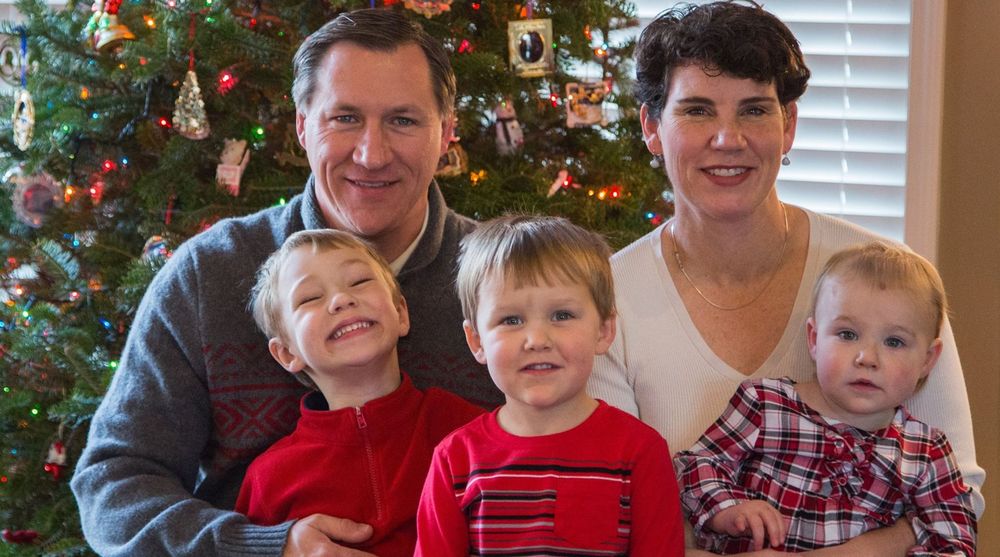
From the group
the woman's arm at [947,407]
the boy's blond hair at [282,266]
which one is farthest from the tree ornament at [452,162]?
the woman's arm at [947,407]

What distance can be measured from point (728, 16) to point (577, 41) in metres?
0.76

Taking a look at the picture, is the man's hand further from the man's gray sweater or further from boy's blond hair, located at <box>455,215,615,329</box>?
boy's blond hair, located at <box>455,215,615,329</box>

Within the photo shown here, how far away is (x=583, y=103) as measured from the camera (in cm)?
253

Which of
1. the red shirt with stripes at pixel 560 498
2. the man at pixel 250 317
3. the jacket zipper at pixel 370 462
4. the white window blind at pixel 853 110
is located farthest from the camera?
the white window blind at pixel 853 110

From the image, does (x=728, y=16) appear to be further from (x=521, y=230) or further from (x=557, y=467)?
(x=557, y=467)

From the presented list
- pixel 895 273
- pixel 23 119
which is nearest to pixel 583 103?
pixel 895 273

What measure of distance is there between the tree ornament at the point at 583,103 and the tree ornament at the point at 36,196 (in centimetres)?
126

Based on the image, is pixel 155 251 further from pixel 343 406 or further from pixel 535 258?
pixel 535 258

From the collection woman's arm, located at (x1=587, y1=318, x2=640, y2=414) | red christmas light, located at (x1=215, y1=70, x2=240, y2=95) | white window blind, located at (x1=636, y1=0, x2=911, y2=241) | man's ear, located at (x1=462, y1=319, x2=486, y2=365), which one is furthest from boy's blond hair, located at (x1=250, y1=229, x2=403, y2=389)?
white window blind, located at (x1=636, y1=0, x2=911, y2=241)

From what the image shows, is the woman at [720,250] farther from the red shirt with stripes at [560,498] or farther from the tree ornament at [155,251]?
the tree ornament at [155,251]

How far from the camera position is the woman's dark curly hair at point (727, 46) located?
182 centimetres

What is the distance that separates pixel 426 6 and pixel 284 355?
908mm

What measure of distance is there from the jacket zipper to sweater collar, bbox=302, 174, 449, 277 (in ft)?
1.18

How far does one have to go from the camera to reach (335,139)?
1.99m
